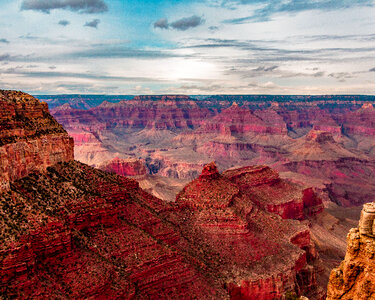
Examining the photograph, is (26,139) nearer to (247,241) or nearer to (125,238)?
(125,238)

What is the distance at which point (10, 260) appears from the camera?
81.3ft

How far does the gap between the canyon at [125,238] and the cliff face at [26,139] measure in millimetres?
143

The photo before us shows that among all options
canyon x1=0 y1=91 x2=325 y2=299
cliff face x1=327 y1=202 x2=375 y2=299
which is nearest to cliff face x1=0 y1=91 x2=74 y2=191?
canyon x1=0 y1=91 x2=325 y2=299

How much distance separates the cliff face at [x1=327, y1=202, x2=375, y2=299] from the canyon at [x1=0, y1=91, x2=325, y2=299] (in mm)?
19941

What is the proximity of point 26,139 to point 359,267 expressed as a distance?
3052 cm

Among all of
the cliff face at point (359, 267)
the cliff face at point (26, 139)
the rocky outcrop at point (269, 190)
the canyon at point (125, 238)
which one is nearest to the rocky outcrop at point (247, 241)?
the canyon at point (125, 238)

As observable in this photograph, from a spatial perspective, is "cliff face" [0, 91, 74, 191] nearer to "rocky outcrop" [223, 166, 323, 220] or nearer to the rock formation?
"rocky outcrop" [223, 166, 323, 220]

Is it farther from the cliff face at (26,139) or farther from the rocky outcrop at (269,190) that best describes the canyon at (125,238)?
the rocky outcrop at (269,190)

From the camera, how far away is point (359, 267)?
1555 cm

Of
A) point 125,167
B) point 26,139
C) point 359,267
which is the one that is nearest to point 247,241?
point 26,139

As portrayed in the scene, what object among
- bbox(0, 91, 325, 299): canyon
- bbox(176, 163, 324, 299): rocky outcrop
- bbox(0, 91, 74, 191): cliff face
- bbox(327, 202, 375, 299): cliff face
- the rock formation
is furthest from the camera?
the rock formation

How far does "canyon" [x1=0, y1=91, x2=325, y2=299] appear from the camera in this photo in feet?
90.9

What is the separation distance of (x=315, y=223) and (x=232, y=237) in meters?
Answer: 42.4

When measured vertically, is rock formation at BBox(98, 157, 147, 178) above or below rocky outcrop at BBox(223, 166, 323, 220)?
below
